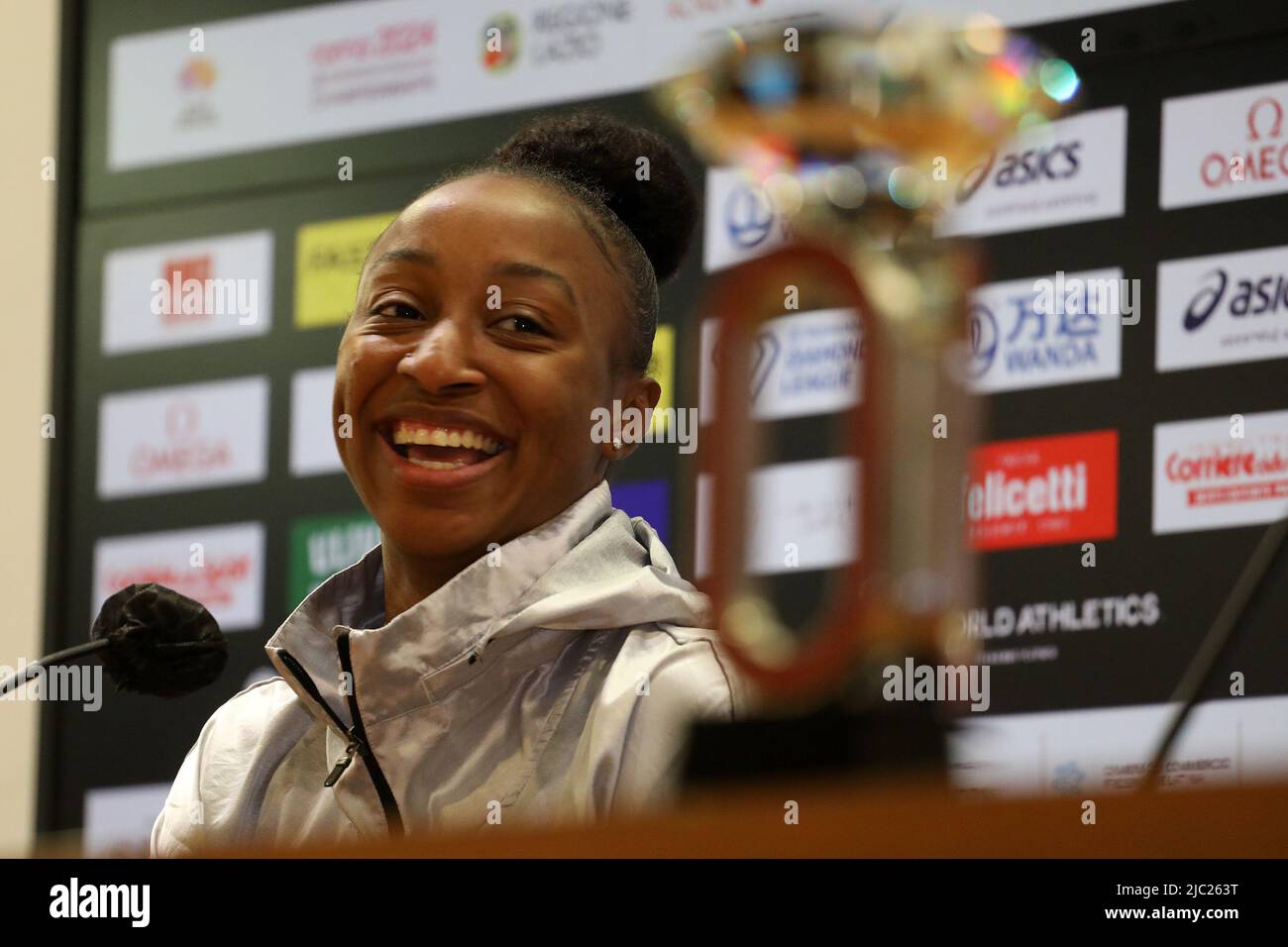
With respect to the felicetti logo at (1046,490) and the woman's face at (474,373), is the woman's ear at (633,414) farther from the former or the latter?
the felicetti logo at (1046,490)

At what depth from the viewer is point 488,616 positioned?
5.41 ft

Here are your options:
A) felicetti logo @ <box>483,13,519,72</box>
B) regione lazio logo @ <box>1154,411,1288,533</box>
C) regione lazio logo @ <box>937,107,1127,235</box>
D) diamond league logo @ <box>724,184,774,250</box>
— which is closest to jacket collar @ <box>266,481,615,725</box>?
regione lazio logo @ <box>1154,411,1288,533</box>

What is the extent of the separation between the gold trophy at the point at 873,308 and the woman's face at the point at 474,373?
7.3 inches

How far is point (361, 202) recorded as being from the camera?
168 inches

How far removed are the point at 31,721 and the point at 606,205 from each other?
2.93 m

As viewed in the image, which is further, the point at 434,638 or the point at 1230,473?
the point at 1230,473

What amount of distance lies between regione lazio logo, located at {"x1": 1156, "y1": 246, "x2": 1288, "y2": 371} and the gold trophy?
5.48ft

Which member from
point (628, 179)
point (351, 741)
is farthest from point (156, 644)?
point (628, 179)

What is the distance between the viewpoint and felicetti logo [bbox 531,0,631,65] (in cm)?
405

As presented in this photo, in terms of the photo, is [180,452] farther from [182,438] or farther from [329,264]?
[329,264]

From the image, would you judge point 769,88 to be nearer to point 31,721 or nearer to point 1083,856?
point 1083,856

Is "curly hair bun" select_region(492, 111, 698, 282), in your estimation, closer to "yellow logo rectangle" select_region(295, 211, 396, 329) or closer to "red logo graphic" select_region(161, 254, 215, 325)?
"yellow logo rectangle" select_region(295, 211, 396, 329)

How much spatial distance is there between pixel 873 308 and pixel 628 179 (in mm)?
845
